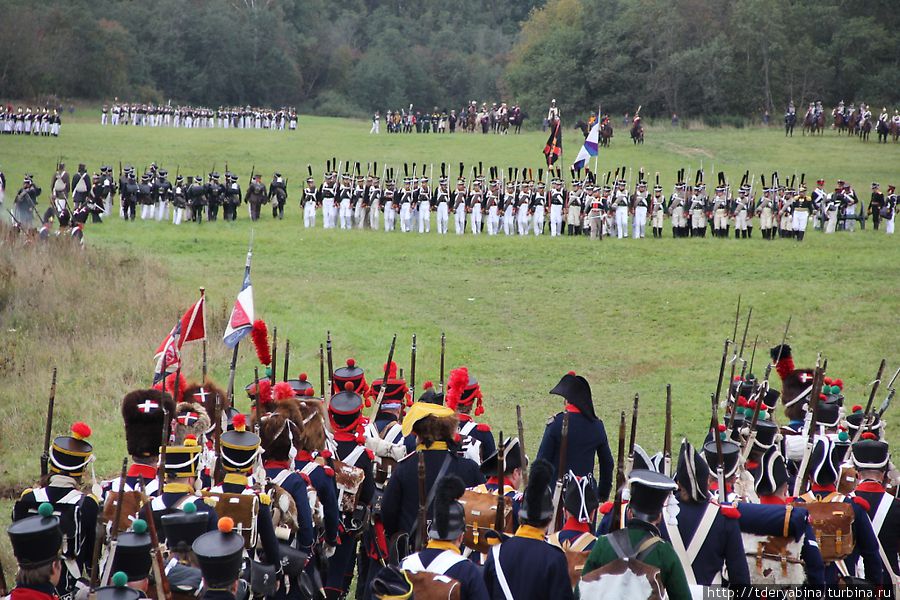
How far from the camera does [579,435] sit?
7449mm

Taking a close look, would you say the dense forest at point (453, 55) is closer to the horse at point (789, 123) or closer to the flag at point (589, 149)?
the horse at point (789, 123)

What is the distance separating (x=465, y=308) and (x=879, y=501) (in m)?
14.4

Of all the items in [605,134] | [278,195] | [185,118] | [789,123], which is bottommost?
[278,195]

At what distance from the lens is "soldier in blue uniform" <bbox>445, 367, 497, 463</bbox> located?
7.79 meters

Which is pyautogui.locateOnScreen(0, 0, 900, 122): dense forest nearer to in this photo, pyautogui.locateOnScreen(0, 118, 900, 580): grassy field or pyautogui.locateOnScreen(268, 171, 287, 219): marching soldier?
pyautogui.locateOnScreen(268, 171, 287, 219): marching soldier

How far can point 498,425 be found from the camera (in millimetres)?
13523

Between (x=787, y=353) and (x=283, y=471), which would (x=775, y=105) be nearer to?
(x=787, y=353)

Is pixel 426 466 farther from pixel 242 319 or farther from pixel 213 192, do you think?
pixel 213 192

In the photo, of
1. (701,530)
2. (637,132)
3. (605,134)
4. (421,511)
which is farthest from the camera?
(637,132)

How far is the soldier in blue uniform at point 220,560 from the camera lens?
495 centimetres

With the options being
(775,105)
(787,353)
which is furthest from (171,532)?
(775,105)

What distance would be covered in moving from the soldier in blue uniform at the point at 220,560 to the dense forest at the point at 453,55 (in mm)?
61565

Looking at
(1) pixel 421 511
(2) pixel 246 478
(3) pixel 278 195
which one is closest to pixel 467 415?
(1) pixel 421 511

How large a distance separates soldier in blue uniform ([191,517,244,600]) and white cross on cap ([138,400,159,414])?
1.62 metres
